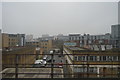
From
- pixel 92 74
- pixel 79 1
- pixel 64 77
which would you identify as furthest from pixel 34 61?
pixel 79 1

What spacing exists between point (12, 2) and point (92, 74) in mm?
2167

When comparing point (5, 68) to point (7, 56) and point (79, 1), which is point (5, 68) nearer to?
point (7, 56)

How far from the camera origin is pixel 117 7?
104 inches

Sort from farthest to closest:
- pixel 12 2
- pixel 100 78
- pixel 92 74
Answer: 1. pixel 12 2
2. pixel 92 74
3. pixel 100 78

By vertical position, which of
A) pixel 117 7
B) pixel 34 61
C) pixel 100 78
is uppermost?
pixel 117 7

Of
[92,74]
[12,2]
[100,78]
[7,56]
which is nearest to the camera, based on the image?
[100,78]

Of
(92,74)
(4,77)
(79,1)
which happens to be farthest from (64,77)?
(79,1)

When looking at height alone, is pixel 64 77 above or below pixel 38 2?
below

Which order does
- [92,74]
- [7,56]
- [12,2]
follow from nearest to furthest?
[92,74]
[7,56]
[12,2]

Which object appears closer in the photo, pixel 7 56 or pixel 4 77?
pixel 4 77

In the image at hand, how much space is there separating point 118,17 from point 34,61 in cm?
208

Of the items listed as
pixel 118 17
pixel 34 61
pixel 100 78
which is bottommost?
pixel 100 78

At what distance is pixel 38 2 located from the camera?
8.95 feet

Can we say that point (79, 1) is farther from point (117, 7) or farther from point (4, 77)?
point (4, 77)
